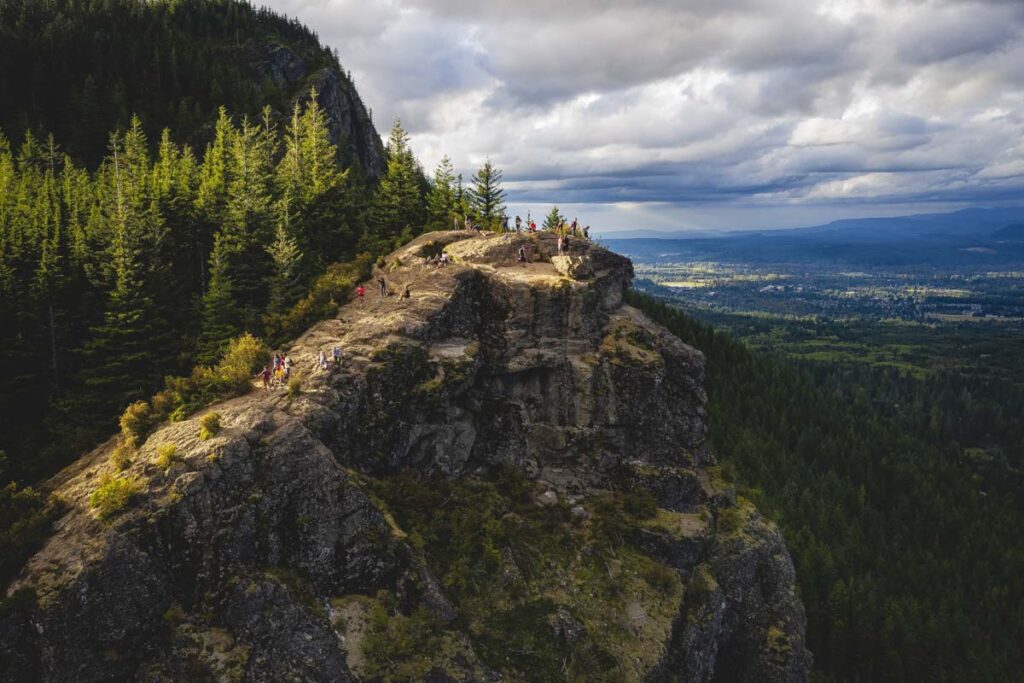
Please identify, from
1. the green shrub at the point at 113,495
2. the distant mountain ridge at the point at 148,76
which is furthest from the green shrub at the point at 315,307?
the distant mountain ridge at the point at 148,76

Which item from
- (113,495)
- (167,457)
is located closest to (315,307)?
(167,457)

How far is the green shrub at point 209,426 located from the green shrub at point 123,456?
361 cm

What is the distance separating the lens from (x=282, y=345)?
37.9 meters

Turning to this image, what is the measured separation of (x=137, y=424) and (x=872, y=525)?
372 ft

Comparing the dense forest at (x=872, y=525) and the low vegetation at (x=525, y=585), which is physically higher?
the low vegetation at (x=525, y=585)

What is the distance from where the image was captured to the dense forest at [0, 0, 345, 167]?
112 metres

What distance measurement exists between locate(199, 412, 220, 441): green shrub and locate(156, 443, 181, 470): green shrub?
1428mm

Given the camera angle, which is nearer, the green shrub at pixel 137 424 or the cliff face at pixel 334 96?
the green shrub at pixel 137 424

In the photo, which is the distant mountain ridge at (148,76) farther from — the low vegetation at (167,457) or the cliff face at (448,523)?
the low vegetation at (167,457)

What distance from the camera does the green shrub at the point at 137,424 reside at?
30395mm

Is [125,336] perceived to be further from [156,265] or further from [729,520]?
[729,520]

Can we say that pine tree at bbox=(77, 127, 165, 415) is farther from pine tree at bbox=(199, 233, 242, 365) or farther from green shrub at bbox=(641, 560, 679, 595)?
green shrub at bbox=(641, 560, 679, 595)

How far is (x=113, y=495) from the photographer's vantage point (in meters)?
25.3

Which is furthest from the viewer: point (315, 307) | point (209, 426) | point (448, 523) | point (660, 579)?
point (315, 307)
